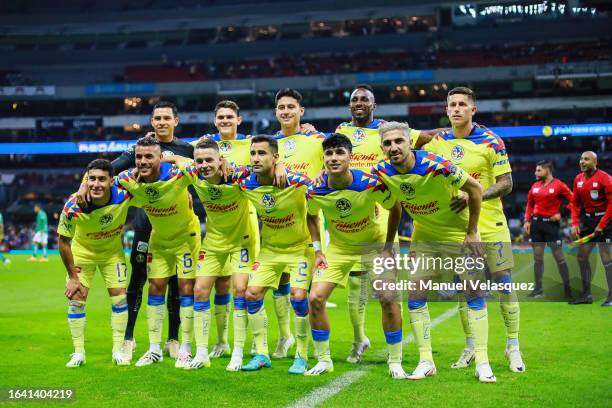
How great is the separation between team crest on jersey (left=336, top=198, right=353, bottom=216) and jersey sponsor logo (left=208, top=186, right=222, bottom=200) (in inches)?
A: 49.9

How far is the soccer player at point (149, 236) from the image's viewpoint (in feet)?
26.3

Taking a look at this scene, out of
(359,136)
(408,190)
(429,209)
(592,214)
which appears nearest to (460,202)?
(429,209)

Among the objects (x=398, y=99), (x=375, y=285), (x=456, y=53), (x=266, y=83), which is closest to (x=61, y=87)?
(x=266, y=83)

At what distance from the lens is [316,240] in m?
6.89

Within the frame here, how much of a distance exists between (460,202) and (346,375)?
6.17 ft

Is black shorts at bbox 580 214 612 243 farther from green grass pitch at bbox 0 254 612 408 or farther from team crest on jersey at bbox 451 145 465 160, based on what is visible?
team crest on jersey at bbox 451 145 465 160

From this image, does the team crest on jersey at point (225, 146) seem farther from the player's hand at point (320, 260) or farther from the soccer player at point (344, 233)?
the player's hand at point (320, 260)

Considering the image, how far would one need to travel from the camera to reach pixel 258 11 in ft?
160

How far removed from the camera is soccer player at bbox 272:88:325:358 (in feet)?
25.8

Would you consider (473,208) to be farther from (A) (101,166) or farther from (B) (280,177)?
(A) (101,166)

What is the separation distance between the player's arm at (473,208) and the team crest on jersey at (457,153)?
31.5 inches

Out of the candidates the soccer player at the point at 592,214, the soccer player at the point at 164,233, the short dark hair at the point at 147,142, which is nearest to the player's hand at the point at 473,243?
the soccer player at the point at 164,233

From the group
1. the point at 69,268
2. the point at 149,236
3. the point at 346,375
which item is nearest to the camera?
the point at 346,375

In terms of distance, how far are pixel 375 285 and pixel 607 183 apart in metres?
6.71
